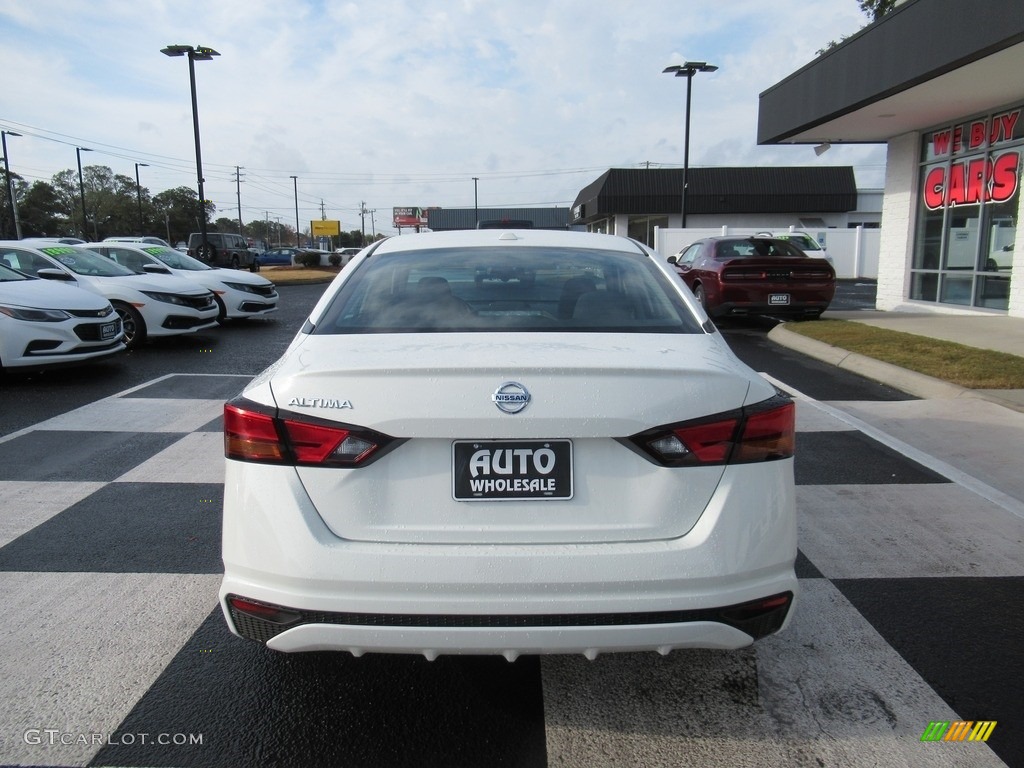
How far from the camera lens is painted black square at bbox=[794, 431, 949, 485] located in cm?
499

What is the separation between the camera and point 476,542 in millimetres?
2145

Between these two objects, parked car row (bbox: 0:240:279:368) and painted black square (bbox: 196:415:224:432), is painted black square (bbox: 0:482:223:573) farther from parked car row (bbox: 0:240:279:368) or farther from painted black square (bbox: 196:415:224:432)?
parked car row (bbox: 0:240:279:368)

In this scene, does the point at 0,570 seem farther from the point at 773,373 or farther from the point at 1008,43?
the point at 1008,43

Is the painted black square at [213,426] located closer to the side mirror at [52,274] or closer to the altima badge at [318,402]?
the side mirror at [52,274]

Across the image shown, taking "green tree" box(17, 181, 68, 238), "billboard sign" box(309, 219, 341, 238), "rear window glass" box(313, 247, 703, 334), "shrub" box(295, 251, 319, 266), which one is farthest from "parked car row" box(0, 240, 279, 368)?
"billboard sign" box(309, 219, 341, 238)

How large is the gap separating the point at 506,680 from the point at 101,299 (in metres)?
7.91

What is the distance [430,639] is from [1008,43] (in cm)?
985

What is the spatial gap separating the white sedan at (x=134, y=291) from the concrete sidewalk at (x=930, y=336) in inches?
341

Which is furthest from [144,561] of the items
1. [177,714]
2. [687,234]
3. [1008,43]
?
[687,234]

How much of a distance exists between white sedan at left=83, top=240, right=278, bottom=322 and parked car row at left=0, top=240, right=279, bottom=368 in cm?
2

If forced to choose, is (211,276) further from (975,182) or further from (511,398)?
(975,182)

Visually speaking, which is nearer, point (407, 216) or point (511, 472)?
point (511, 472)

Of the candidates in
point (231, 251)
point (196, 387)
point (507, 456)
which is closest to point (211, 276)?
point (196, 387)

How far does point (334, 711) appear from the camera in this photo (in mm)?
2518
